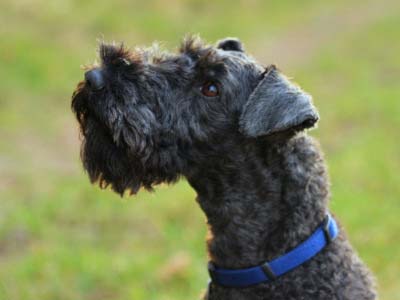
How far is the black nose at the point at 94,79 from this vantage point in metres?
4.46

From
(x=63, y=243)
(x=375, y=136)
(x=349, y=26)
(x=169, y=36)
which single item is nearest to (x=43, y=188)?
(x=63, y=243)

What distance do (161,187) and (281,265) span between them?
39.7 inches

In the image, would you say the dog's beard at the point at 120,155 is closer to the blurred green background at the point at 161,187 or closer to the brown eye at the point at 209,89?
the brown eye at the point at 209,89

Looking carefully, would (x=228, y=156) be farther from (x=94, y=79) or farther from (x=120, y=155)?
(x=94, y=79)

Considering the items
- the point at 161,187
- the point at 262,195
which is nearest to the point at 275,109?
the point at 262,195

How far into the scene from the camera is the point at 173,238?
27.6 ft

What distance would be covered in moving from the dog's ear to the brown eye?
0.21m

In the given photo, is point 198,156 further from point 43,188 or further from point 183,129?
point 43,188

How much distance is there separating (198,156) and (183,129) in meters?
0.20

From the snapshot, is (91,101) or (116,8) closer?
(91,101)

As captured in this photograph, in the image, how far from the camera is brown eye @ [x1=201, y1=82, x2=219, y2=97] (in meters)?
4.76

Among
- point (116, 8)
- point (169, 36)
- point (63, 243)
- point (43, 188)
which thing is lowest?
point (63, 243)

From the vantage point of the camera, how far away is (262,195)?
483cm

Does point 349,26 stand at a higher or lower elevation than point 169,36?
higher
